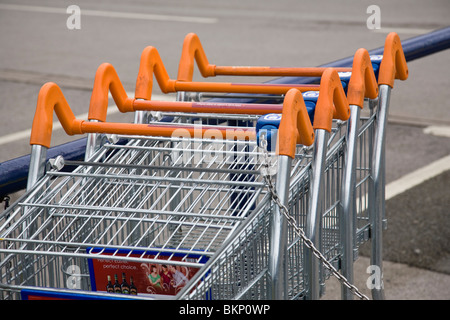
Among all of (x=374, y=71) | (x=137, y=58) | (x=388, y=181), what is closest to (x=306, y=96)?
(x=374, y=71)

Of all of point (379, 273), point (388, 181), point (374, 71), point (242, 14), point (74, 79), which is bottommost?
point (379, 273)

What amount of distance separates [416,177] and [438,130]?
1536 mm

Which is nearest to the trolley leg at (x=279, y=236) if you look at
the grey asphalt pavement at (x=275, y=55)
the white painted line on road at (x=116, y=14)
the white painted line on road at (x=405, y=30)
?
the grey asphalt pavement at (x=275, y=55)

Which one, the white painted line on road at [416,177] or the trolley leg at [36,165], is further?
the white painted line on road at [416,177]

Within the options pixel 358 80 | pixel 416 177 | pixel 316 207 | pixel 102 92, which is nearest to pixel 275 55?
pixel 416 177

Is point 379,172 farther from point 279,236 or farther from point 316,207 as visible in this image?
point 279,236

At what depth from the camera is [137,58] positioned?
1119 cm

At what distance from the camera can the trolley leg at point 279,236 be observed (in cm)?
218

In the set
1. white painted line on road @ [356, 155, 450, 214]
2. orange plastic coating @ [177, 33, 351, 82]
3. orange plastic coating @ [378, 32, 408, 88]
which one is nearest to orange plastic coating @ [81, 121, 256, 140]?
orange plastic coating @ [177, 33, 351, 82]

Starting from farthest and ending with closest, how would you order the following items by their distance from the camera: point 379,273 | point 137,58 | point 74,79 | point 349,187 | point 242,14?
1. point 242,14
2. point 137,58
3. point 74,79
4. point 379,273
5. point 349,187

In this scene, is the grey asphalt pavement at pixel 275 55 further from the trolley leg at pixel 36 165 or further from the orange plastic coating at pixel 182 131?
the trolley leg at pixel 36 165

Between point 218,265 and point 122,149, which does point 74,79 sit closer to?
point 122,149

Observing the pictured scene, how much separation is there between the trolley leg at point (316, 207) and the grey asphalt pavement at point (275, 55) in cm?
195
